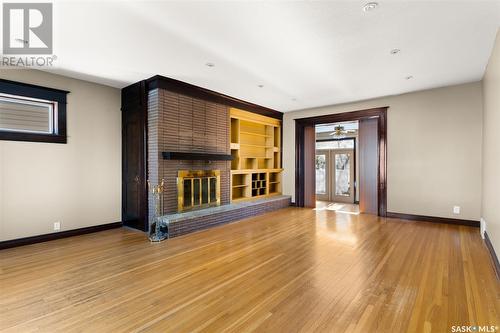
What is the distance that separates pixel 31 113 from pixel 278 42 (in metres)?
4.04

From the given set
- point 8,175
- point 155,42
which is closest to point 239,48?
point 155,42

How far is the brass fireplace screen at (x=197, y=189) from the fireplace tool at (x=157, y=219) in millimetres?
364

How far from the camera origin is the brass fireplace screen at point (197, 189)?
4605mm

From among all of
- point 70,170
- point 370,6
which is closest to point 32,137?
point 70,170

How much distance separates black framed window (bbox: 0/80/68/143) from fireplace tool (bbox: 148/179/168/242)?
175 cm

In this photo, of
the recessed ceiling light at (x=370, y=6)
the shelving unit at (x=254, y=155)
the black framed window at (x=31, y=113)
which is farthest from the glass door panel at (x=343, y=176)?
the black framed window at (x=31, y=113)

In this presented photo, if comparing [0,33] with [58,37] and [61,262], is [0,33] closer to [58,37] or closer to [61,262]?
[58,37]

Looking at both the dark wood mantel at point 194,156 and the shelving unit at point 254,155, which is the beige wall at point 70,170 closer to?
the dark wood mantel at point 194,156

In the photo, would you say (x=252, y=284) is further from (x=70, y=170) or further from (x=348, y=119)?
(x=348, y=119)

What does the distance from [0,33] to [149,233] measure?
3.21m

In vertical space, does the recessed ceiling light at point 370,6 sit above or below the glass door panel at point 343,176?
above

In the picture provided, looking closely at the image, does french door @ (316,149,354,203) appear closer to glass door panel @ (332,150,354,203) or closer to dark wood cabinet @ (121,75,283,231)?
glass door panel @ (332,150,354,203)

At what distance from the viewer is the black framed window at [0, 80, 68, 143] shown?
11.9 feet

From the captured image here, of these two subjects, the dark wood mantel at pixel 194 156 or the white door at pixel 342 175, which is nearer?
the dark wood mantel at pixel 194 156
